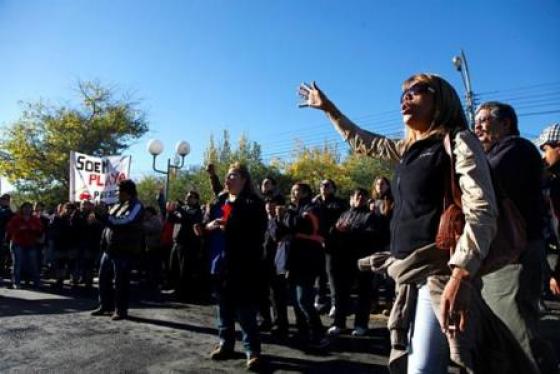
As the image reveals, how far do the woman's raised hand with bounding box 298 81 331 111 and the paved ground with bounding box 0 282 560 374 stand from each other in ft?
8.70

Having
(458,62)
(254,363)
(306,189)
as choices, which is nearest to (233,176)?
(306,189)

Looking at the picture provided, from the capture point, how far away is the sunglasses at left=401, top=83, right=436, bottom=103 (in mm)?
2467

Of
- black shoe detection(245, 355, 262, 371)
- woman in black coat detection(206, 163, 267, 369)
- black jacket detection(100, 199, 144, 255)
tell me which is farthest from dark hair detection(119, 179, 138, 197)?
black shoe detection(245, 355, 262, 371)

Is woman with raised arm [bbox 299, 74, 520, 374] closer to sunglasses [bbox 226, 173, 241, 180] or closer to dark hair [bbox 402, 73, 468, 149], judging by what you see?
dark hair [bbox 402, 73, 468, 149]

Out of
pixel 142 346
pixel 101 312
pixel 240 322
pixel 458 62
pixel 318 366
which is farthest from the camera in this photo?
pixel 458 62

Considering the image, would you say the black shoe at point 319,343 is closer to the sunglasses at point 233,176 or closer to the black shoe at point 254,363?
the black shoe at point 254,363

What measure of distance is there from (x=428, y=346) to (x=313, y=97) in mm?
1717

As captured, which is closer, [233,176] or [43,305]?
[233,176]

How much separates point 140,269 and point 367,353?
819 cm

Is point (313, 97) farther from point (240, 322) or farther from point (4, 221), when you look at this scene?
point (4, 221)

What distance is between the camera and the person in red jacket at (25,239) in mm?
11141

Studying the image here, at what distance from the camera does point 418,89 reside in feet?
8.18

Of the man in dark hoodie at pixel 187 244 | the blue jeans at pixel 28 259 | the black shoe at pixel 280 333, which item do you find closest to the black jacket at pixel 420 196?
the black shoe at pixel 280 333

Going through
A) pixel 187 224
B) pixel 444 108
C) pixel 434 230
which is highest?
pixel 444 108
